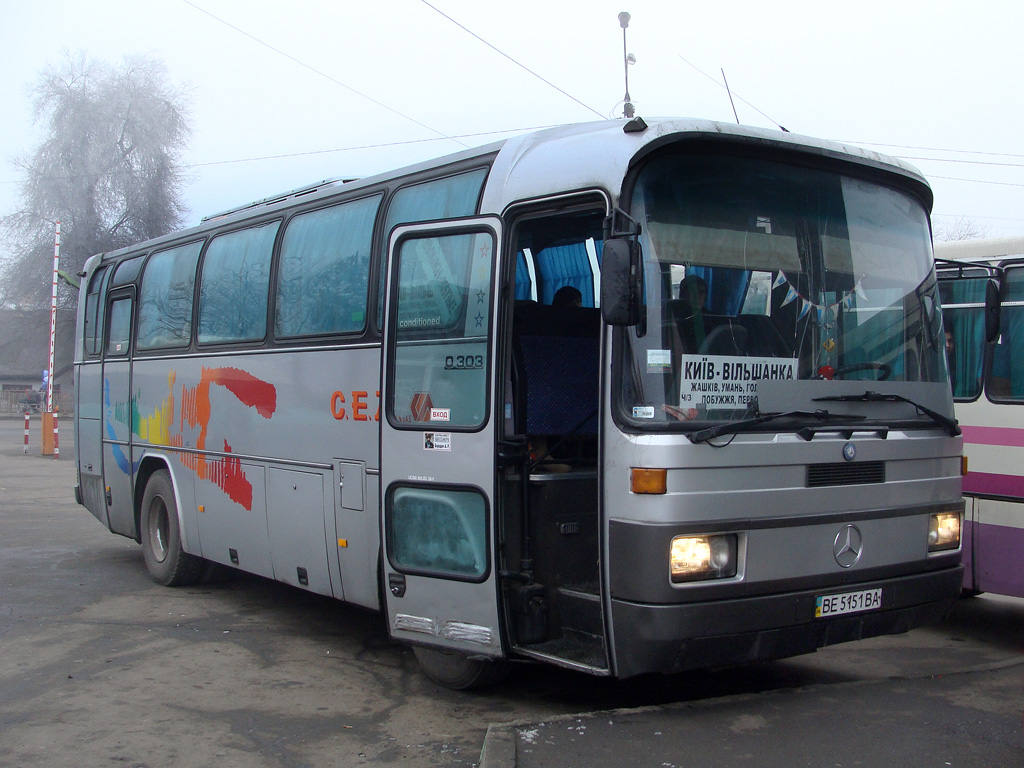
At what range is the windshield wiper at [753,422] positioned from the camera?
493 centimetres

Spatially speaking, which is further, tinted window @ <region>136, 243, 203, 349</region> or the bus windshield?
tinted window @ <region>136, 243, 203, 349</region>

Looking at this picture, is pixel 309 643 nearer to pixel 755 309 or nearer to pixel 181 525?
pixel 181 525

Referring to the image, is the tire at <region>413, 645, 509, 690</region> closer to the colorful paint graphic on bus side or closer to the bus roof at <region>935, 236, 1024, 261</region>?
the colorful paint graphic on bus side

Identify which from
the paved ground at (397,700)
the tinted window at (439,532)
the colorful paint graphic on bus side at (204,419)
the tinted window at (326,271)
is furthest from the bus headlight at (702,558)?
the colorful paint graphic on bus side at (204,419)

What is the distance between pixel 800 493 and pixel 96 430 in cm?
873

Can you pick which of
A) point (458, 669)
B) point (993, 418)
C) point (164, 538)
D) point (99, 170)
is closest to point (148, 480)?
point (164, 538)

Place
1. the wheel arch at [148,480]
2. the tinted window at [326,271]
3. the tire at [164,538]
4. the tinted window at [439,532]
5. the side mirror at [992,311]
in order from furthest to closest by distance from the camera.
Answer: the tire at [164,538] < the wheel arch at [148,480] < the tinted window at [326,271] < the side mirror at [992,311] < the tinted window at [439,532]

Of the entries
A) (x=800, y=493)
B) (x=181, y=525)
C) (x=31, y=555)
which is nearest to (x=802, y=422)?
(x=800, y=493)

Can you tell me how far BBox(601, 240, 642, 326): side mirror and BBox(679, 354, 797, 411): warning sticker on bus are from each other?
0.44 m

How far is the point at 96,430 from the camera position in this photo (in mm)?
11500

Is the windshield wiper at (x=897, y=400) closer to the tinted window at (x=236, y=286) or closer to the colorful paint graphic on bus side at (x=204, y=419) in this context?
the colorful paint graphic on bus side at (x=204, y=419)

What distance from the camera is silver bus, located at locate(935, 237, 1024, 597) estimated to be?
7.58 metres

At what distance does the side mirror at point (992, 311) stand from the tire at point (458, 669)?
4.04m

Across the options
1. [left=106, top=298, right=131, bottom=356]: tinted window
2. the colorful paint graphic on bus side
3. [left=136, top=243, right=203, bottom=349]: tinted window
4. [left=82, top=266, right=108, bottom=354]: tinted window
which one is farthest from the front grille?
[left=82, top=266, right=108, bottom=354]: tinted window
